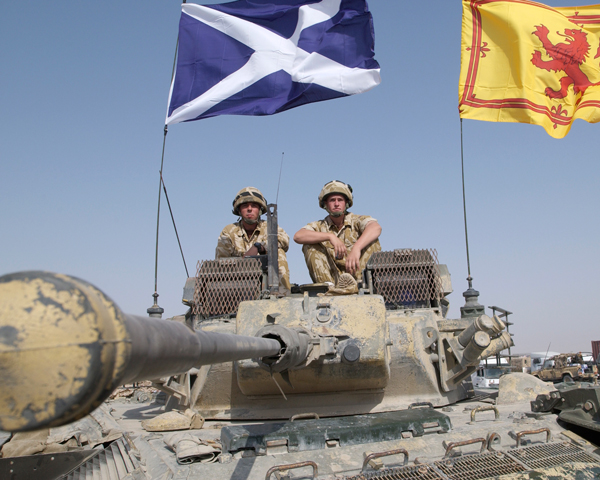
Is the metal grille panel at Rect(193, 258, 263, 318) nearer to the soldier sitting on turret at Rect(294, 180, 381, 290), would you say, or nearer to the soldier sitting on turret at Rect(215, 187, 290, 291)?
the soldier sitting on turret at Rect(215, 187, 290, 291)

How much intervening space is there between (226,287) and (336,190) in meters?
2.51

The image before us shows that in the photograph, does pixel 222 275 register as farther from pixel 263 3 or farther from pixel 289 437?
pixel 263 3

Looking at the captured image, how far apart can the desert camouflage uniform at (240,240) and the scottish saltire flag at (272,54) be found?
2.50 meters

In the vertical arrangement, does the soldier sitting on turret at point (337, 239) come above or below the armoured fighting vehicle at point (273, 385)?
above

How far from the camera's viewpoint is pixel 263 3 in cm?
1041

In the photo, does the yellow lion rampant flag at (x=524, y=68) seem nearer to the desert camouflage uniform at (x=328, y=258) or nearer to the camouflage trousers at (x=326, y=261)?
the desert camouflage uniform at (x=328, y=258)

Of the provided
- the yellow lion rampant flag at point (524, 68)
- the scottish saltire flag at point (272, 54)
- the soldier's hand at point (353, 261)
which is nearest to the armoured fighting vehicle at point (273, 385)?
the soldier's hand at point (353, 261)

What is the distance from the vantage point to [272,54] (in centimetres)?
1025

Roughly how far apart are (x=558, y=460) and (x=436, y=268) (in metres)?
3.16

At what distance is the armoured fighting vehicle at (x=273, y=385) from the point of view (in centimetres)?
152

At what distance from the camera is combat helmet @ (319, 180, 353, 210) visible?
8.59 meters

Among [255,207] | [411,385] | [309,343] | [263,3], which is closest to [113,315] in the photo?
[309,343]

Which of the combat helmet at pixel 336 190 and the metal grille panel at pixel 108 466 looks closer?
the metal grille panel at pixel 108 466

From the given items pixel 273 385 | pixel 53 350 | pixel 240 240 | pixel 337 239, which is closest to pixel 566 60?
pixel 337 239
